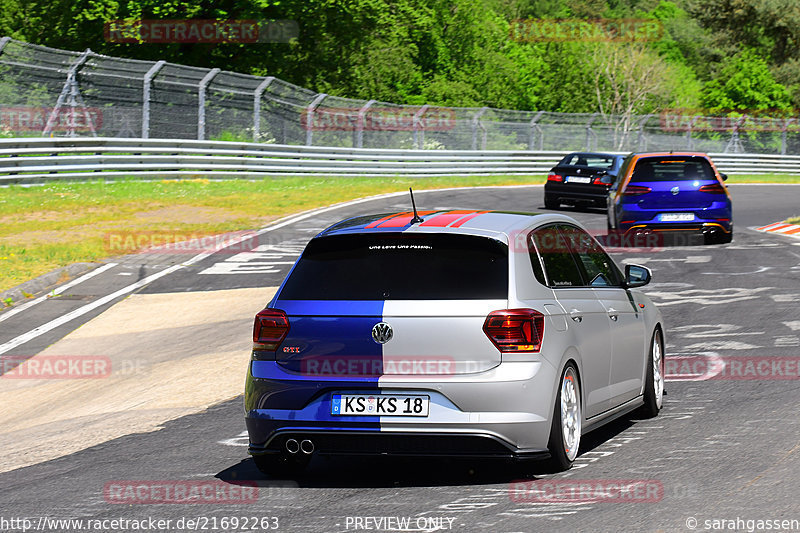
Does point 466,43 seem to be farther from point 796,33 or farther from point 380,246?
point 380,246

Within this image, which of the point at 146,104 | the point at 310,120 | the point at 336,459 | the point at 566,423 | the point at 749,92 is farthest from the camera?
the point at 749,92

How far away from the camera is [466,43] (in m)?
73.4

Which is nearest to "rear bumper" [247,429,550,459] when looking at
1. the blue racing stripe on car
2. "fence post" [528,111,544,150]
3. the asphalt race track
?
the asphalt race track

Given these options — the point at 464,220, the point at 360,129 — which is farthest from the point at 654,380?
the point at 360,129

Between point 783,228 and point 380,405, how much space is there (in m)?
19.3

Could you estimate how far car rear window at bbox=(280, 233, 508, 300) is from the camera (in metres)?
6.44

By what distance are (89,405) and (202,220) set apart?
12.9m

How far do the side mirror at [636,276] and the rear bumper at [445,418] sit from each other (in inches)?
77.4

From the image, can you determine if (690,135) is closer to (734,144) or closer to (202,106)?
(734,144)

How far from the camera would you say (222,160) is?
31.2 m

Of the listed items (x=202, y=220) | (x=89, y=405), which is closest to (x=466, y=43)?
(x=202, y=220)

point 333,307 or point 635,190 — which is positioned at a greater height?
point 333,307

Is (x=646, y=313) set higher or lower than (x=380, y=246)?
lower

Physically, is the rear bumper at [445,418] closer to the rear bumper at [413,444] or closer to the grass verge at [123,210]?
the rear bumper at [413,444]
